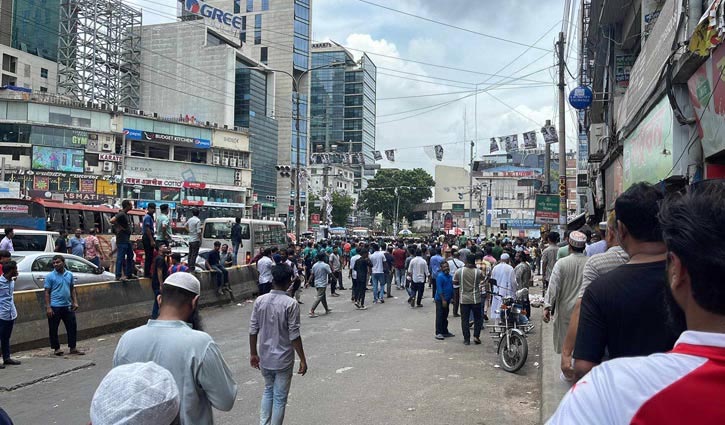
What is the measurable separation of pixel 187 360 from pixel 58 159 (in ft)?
181

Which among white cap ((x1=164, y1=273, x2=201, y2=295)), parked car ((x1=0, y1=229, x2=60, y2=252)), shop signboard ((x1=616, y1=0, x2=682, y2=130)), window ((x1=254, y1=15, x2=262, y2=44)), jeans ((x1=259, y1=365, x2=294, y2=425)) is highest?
window ((x1=254, y1=15, x2=262, y2=44))

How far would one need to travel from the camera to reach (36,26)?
6266 centimetres

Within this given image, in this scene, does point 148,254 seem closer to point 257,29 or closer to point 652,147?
point 652,147

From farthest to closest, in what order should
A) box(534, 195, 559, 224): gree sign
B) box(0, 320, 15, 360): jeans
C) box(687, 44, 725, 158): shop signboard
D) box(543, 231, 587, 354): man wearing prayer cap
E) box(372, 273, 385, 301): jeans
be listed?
box(534, 195, 559, 224): gree sign → box(372, 273, 385, 301): jeans → box(0, 320, 15, 360): jeans → box(687, 44, 725, 158): shop signboard → box(543, 231, 587, 354): man wearing prayer cap

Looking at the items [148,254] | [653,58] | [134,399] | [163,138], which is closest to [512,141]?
[653,58]

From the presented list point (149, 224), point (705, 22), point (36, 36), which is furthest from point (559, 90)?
point (36, 36)

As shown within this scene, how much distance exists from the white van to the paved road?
40.7 ft

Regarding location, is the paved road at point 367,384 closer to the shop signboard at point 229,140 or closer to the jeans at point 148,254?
the jeans at point 148,254

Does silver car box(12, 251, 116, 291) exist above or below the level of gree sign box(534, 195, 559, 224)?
below

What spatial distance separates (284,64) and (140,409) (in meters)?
88.4

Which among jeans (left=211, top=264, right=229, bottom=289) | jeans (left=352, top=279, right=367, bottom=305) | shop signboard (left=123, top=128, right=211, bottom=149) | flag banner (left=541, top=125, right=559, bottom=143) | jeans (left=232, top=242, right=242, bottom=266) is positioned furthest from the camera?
shop signboard (left=123, top=128, right=211, bottom=149)

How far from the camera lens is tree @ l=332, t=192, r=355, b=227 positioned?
8762 cm

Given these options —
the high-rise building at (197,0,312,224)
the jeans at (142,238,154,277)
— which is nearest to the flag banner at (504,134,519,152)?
the jeans at (142,238,154,277)

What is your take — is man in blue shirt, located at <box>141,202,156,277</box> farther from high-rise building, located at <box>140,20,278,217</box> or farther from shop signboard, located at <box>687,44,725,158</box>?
high-rise building, located at <box>140,20,278,217</box>
